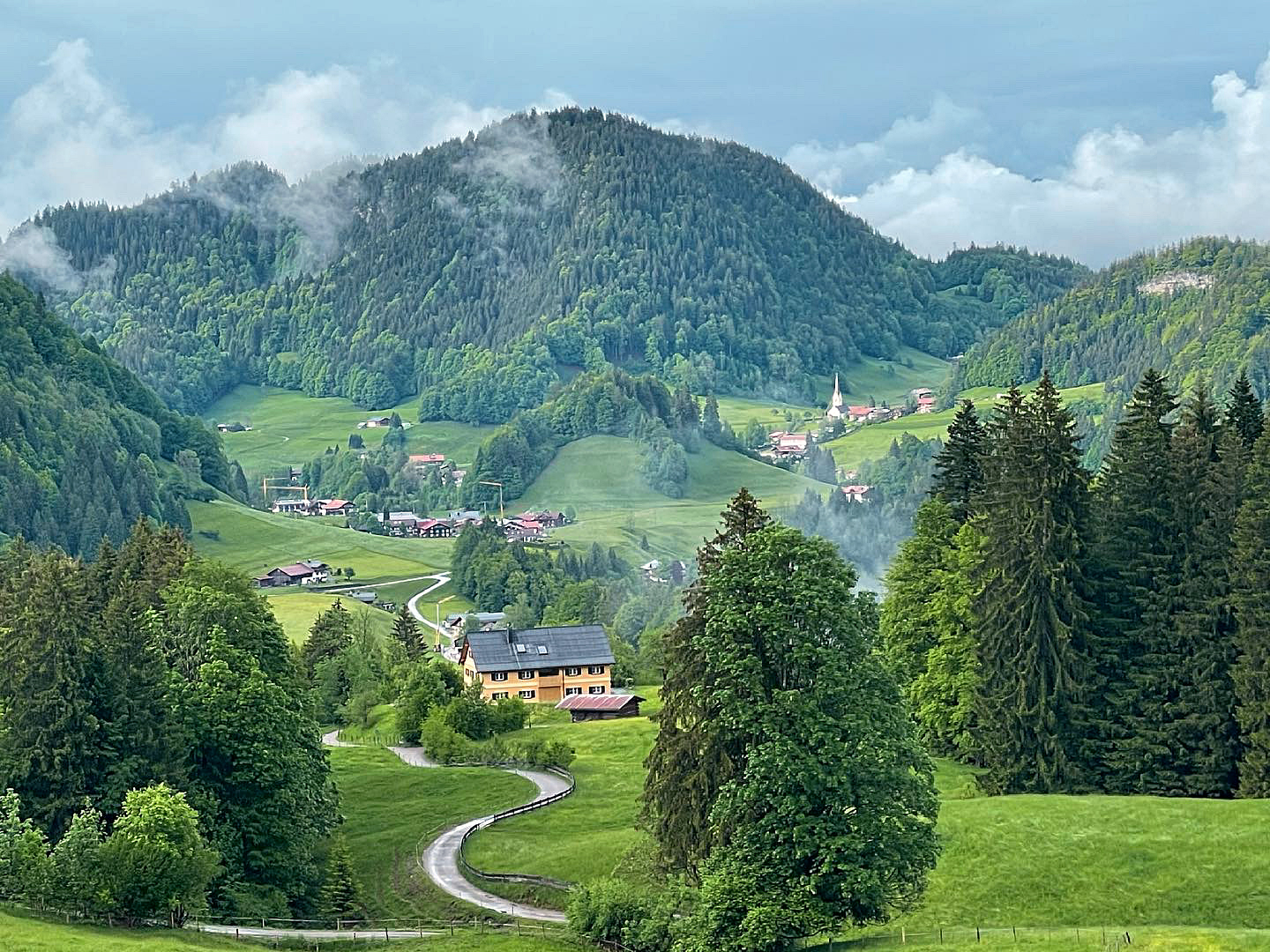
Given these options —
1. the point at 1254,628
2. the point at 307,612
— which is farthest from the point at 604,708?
the point at 307,612

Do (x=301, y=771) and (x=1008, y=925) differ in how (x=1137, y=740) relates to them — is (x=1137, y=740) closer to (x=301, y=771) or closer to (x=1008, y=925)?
(x=1008, y=925)

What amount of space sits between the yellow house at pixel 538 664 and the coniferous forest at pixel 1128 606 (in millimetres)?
58033

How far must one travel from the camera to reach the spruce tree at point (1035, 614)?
67.1 m

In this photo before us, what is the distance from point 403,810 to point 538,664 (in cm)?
4683

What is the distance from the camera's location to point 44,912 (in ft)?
159

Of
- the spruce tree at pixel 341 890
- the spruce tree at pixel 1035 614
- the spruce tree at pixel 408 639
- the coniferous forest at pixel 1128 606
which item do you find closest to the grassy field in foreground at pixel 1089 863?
→ the spruce tree at pixel 1035 614

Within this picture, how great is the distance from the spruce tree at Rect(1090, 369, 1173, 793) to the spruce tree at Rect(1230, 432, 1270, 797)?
10.7 ft

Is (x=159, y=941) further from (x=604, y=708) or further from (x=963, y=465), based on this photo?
(x=604, y=708)

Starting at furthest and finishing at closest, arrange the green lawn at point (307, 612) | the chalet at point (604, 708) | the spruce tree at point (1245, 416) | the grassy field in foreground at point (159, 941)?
→ the green lawn at point (307, 612) < the chalet at point (604, 708) < the spruce tree at point (1245, 416) < the grassy field in foreground at point (159, 941)

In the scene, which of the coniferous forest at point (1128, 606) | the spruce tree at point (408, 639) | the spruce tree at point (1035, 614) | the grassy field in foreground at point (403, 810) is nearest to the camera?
the coniferous forest at point (1128, 606)

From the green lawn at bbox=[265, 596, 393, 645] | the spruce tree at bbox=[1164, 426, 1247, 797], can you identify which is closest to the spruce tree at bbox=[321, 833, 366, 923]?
the spruce tree at bbox=[1164, 426, 1247, 797]

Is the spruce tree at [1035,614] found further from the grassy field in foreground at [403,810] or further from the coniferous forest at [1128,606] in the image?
the grassy field in foreground at [403,810]

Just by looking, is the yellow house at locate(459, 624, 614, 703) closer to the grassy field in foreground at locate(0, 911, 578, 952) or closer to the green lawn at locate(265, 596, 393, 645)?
the green lawn at locate(265, 596, 393, 645)

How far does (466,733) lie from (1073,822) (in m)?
51.9
